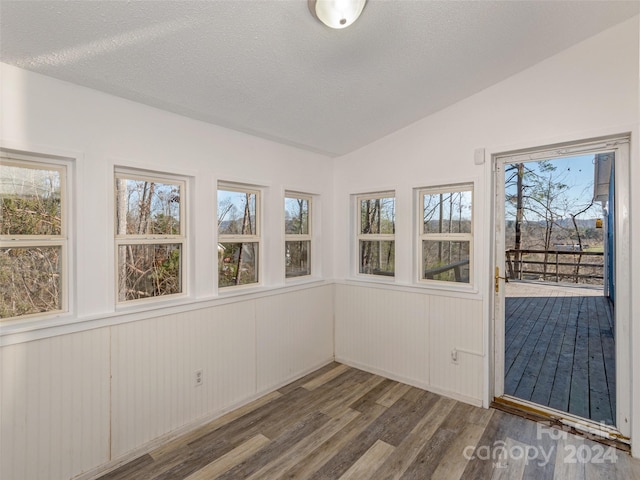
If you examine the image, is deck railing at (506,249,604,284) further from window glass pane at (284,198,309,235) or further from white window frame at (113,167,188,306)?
white window frame at (113,167,188,306)

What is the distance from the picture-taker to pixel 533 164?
2781 mm

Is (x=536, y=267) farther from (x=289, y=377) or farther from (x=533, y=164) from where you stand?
(x=289, y=377)

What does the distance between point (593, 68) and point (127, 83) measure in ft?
10.9

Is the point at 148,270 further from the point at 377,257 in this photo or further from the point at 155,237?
the point at 377,257

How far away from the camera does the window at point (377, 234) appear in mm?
3596

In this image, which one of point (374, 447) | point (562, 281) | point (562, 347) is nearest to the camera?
point (374, 447)

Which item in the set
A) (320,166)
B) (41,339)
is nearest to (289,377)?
(41,339)

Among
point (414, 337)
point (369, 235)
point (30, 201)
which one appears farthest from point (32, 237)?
point (414, 337)

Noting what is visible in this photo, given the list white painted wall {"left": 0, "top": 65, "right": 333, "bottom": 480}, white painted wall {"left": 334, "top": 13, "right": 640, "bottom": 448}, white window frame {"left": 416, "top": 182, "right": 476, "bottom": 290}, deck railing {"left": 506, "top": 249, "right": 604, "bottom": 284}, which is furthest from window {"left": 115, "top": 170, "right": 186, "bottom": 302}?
deck railing {"left": 506, "top": 249, "right": 604, "bottom": 284}

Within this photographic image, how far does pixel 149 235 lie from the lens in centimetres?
240

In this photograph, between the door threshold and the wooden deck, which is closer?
the door threshold

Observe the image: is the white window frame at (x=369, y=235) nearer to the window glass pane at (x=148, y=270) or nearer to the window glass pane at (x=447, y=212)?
the window glass pane at (x=447, y=212)

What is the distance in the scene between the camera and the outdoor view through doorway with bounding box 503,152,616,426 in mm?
2539

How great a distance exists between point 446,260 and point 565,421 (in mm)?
1594
